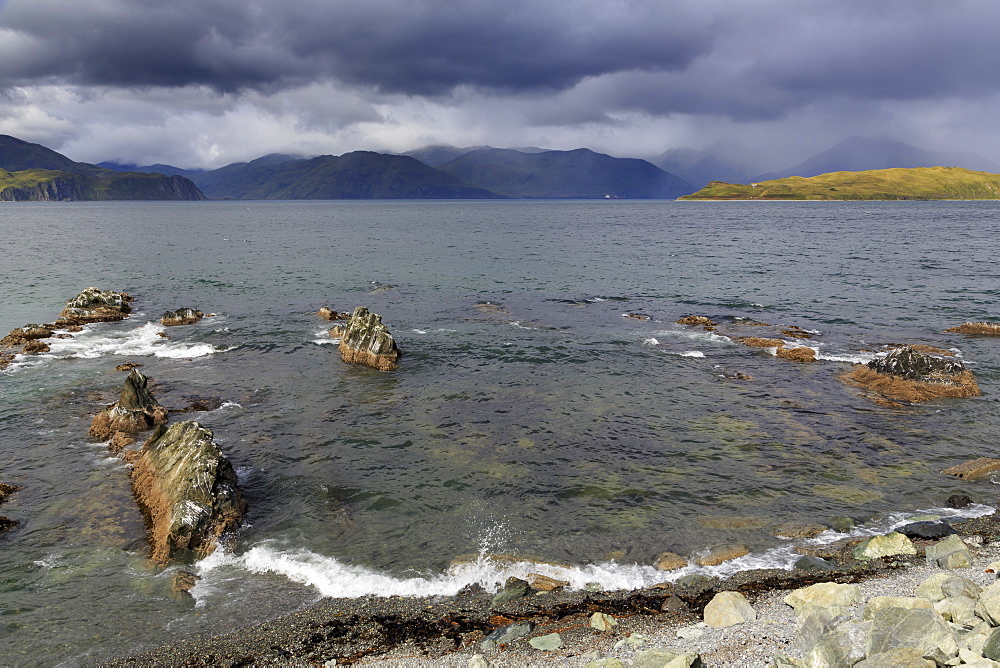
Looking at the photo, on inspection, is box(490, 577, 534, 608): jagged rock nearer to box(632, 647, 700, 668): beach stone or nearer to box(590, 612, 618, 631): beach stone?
box(590, 612, 618, 631): beach stone

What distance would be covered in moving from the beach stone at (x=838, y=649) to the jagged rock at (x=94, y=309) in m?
53.8

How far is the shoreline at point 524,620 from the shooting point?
12.7m

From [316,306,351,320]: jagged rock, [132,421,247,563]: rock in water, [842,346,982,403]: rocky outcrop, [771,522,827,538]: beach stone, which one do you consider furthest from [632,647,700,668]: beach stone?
[316,306,351,320]: jagged rock

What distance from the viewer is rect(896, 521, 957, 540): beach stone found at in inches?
675

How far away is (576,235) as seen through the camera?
14088 centimetres

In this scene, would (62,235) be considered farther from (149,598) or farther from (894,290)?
(894,290)

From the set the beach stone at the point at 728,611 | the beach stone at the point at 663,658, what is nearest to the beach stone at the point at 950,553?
the beach stone at the point at 728,611

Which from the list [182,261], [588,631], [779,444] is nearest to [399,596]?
[588,631]

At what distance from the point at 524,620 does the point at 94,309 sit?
5101cm

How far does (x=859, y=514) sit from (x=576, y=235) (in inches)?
4978

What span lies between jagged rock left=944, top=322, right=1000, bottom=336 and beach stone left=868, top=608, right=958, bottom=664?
137ft

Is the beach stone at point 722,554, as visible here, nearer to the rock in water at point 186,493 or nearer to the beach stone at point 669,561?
the beach stone at point 669,561

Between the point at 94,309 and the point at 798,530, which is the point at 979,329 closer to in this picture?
the point at 798,530

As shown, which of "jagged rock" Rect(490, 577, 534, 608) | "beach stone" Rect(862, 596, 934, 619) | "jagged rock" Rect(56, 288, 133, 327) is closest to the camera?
"beach stone" Rect(862, 596, 934, 619)
